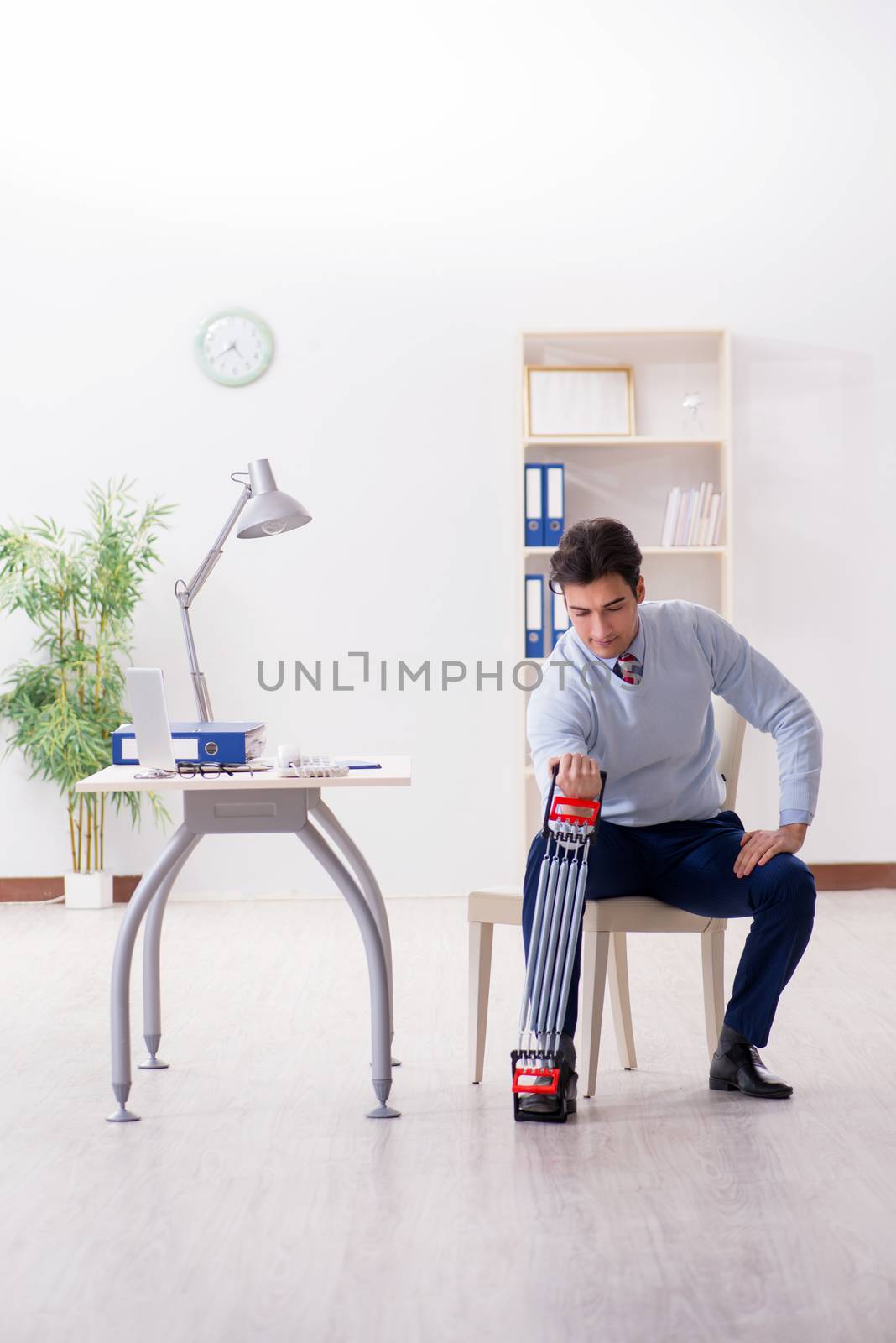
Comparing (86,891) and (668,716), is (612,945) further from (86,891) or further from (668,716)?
(86,891)

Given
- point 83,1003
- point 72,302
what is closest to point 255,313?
point 72,302

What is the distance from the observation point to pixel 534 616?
4.65 meters

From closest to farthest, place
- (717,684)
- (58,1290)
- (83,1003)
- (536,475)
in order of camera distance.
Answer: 1. (58,1290)
2. (717,684)
3. (83,1003)
4. (536,475)

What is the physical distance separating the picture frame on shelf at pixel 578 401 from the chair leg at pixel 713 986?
7.92 ft

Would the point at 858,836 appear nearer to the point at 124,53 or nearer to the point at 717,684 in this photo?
the point at 717,684

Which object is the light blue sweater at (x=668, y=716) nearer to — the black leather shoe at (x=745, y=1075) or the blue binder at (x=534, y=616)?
the black leather shoe at (x=745, y=1075)

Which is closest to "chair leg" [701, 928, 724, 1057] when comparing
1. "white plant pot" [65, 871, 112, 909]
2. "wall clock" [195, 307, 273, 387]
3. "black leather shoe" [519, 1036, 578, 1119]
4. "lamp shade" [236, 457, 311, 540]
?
"black leather shoe" [519, 1036, 578, 1119]

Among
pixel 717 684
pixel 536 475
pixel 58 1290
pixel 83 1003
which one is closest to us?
pixel 58 1290

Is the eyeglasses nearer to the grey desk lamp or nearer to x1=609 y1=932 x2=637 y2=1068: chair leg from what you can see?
the grey desk lamp

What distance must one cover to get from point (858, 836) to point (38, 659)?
3.00 metres

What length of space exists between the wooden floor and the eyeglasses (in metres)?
0.63

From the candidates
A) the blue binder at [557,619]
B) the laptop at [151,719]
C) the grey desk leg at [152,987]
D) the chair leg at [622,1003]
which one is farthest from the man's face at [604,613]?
the blue binder at [557,619]

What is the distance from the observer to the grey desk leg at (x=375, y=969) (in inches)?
97.3

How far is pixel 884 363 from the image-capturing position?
15.8 feet
